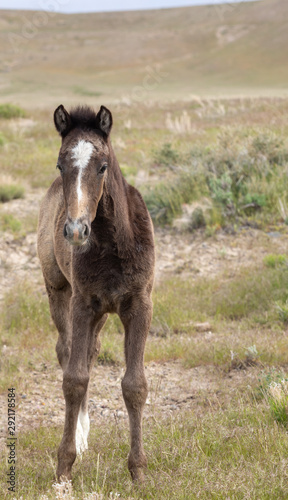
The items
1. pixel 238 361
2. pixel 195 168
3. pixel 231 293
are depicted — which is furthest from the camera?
pixel 195 168

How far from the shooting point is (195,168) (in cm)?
1135

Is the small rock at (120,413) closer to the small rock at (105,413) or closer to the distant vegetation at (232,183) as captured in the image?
the small rock at (105,413)

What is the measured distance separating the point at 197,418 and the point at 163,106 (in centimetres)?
2830

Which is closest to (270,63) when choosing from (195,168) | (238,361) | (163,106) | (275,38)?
(275,38)

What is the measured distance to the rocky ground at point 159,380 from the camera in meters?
5.21

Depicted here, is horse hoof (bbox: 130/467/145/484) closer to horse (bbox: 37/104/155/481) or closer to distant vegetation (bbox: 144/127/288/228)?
horse (bbox: 37/104/155/481)

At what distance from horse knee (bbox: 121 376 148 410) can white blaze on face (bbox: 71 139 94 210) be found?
141cm

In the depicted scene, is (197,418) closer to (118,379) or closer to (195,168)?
(118,379)

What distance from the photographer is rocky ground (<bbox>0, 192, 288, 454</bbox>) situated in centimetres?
521

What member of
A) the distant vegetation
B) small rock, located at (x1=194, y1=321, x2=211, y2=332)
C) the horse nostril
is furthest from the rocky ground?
the horse nostril

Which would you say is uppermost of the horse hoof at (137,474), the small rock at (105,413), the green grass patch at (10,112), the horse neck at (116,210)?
the green grass patch at (10,112)

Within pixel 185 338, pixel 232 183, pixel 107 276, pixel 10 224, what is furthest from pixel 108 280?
pixel 232 183

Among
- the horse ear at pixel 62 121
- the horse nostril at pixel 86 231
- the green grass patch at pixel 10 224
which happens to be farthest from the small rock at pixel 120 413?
the green grass patch at pixel 10 224

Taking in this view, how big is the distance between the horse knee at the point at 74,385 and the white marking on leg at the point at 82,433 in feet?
1.97
